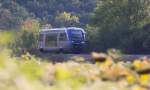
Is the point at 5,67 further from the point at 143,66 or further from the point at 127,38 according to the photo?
the point at 127,38

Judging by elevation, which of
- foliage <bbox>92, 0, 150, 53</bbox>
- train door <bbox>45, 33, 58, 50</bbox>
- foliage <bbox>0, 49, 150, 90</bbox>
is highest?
foliage <bbox>0, 49, 150, 90</bbox>

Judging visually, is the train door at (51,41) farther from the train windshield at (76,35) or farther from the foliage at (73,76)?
the foliage at (73,76)

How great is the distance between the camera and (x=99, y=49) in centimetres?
3569

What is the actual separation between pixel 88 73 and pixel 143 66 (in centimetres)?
42

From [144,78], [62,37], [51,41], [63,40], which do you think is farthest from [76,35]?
[144,78]

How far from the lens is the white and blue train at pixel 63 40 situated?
36.4m

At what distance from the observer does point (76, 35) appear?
3806cm

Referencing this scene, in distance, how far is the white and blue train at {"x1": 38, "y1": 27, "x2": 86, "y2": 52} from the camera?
36.4 meters

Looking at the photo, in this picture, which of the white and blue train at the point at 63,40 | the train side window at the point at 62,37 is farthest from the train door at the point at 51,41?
the train side window at the point at 62,37

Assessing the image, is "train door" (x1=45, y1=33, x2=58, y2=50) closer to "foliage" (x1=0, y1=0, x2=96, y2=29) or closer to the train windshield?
the train windshield

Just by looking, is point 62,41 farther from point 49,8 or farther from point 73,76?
point 49,8

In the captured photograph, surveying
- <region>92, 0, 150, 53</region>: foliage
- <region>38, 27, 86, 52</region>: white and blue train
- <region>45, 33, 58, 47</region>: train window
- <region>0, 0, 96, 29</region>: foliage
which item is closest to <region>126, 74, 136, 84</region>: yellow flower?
<region>92, 0, 150, 53</region>: foliage

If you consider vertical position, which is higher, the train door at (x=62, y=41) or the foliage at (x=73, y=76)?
the foliage at (x=73, y=76)

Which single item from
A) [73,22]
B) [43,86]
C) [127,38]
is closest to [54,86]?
[43,86]
